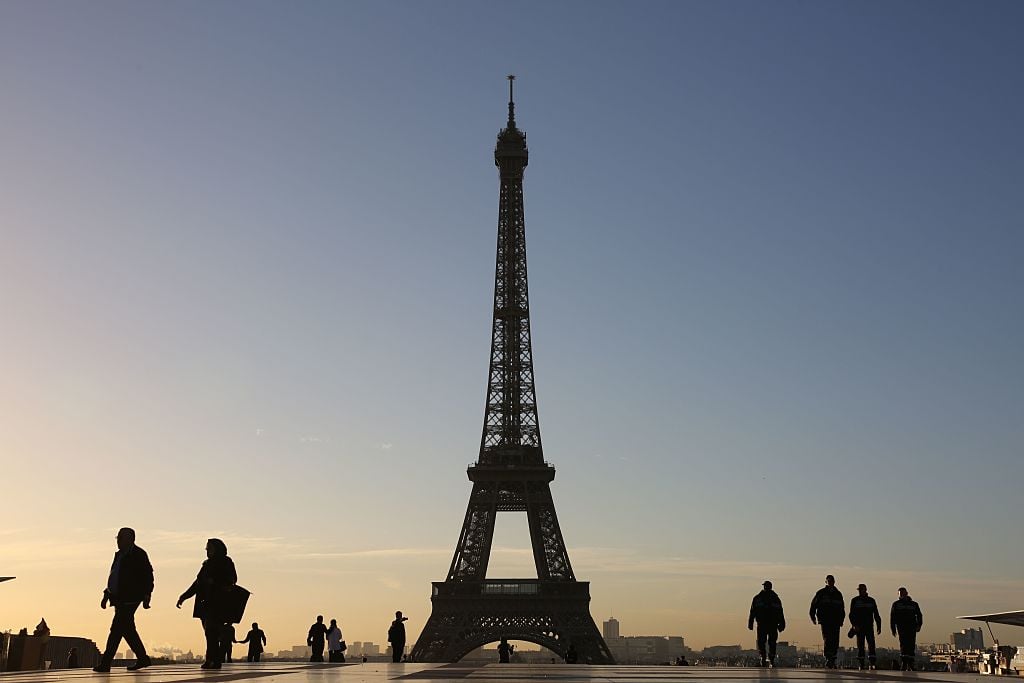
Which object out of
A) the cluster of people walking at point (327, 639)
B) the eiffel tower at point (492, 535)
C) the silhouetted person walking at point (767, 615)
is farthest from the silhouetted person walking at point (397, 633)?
the eiffel tower at point (492, 535)

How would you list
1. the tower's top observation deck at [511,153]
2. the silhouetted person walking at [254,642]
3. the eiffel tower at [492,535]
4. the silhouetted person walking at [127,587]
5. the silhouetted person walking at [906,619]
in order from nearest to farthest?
the silhouetted person walking at [127,587] → the silhouetted person walking at [906,619] → the silhouetted person walking at [254,642] → the eiffel tower at [492,535] → the tower's top observation deck at [511,153]

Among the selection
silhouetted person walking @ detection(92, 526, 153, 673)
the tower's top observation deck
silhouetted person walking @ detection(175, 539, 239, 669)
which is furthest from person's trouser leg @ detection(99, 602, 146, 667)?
the tower's top observation deck

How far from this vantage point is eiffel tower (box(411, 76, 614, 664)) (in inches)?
3322

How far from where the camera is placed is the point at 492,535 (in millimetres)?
91250

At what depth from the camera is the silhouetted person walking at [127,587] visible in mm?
17578

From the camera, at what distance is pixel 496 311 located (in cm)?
10069

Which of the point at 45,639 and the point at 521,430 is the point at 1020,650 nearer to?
the point at 45,639

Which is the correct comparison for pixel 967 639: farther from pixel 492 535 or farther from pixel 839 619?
pixel 839 619

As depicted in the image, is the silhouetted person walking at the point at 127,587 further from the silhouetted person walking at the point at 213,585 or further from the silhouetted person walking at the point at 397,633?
the silhouetted person walking at the point at 397,633

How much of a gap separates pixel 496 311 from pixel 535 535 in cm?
2196

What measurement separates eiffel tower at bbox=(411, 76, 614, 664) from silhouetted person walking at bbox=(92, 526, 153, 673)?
66.4m

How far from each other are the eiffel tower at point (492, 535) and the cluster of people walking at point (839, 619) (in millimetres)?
55226

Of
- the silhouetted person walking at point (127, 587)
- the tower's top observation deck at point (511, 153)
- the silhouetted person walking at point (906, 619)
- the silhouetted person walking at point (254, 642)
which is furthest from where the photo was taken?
the tower's top observation deck at point (511, 153)

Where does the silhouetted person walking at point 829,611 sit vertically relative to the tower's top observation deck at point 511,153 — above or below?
below
